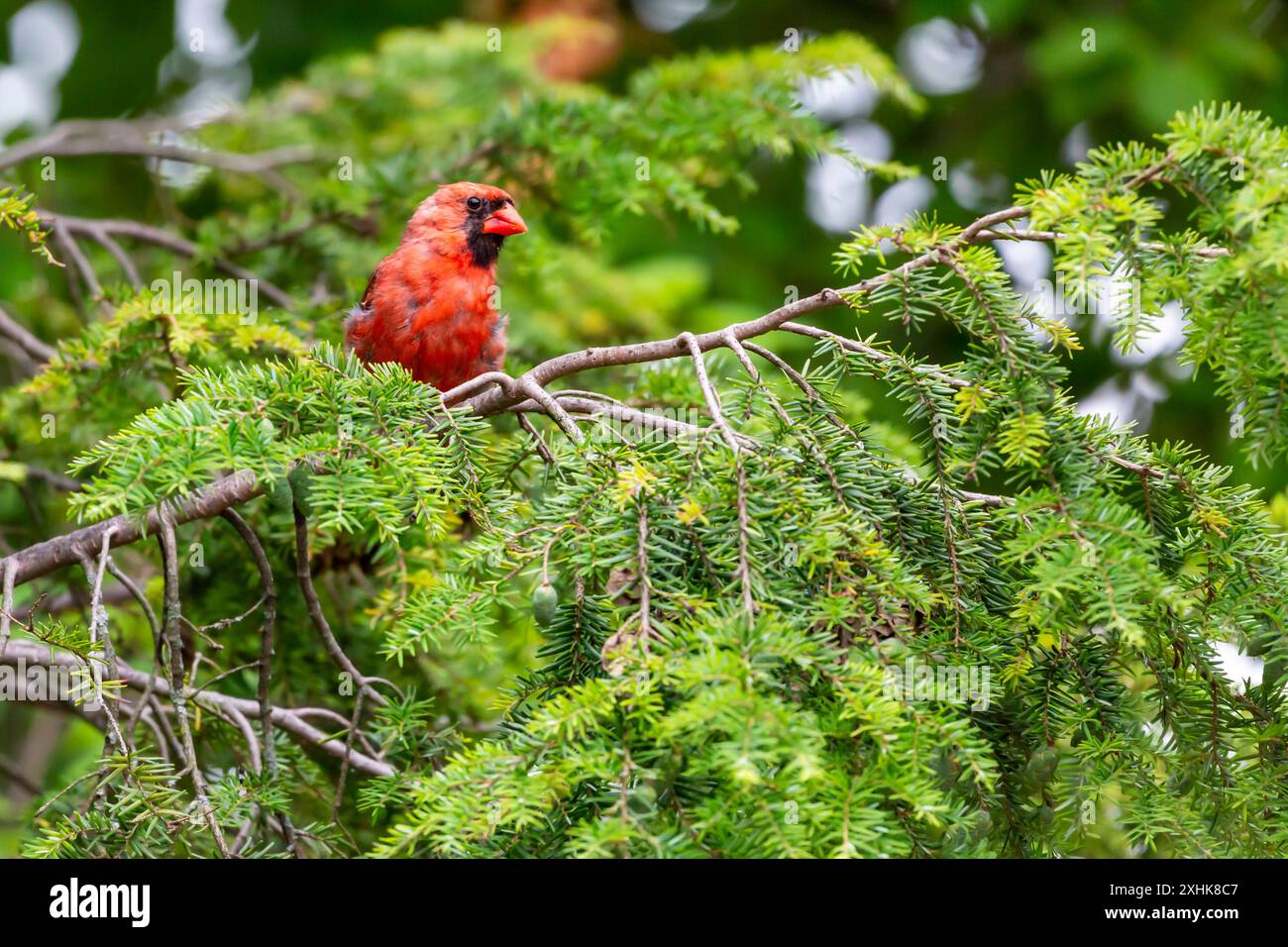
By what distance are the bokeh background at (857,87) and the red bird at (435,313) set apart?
1.37m

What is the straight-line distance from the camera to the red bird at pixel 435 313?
11.8 feet

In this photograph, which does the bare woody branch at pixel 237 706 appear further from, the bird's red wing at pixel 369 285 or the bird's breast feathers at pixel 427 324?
the bird's red wing at pixel 369 285

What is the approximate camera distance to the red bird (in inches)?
142

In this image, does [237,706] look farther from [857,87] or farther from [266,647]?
[857,87]

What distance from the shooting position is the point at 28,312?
4.74m

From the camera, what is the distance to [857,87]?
583cm

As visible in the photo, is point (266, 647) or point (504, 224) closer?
point (266, 647)

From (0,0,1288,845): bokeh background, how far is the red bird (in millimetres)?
1369

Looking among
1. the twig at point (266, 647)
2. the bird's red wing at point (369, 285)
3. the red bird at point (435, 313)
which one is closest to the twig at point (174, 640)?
the twig at point (266, 647)

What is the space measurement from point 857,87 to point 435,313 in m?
3.00

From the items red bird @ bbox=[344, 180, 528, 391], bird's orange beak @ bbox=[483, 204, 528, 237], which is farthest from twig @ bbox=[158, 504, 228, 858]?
bird's orange beak @ bbox=[483, 204, 528, 237]

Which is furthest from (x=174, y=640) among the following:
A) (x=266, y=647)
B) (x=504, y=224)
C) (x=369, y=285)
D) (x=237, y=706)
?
(x=504, y=224)

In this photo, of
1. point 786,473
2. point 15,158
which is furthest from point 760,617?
point 15,158
